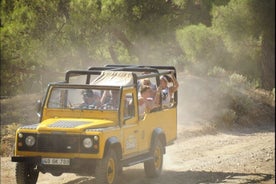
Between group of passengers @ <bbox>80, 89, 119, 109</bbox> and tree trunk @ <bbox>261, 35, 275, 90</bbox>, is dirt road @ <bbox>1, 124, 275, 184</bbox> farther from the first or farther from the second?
tree trunk @ <bbox>261, 35, 275, 90</bbox>

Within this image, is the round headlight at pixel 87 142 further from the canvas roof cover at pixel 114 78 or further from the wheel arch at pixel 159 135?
the wheel arch at pixel 159 135

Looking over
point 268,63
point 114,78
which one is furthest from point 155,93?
point 268,63

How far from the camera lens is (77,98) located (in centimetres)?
1384

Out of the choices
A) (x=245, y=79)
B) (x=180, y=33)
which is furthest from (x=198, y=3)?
(x=245, y=79)

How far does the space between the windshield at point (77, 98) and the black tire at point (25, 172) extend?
5.04 ft

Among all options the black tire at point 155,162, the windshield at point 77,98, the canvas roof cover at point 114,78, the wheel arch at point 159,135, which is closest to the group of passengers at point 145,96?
the windshield at point 77,98

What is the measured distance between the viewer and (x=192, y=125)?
23734 millimetres

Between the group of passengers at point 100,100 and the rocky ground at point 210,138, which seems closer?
the group of passengers at point 100,100

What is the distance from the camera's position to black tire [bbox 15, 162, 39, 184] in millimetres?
12406

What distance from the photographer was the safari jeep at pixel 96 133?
39.3 feet

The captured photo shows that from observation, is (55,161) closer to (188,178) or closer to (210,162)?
(188,178)

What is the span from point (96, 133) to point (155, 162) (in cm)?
311

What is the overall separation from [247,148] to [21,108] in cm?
857

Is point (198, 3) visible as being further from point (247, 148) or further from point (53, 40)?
point (247, 148)
